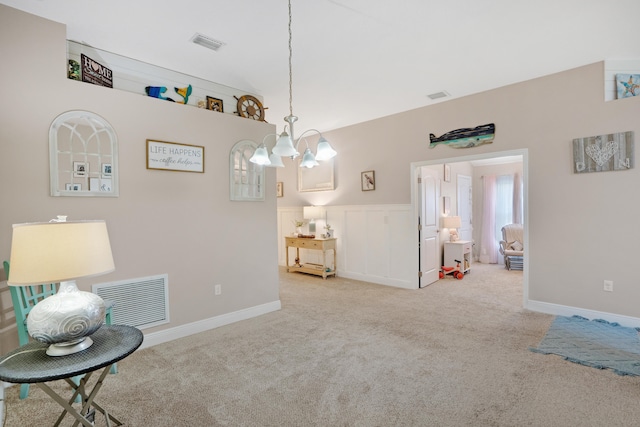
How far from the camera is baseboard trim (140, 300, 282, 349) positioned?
308 centimetres

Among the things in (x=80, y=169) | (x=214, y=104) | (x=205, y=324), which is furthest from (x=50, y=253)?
(x=214, y=104)

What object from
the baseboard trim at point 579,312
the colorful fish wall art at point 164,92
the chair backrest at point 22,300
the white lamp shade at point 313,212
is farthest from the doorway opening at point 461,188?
the chair backrest at point 22,300

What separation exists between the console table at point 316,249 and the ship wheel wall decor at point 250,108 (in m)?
2.60

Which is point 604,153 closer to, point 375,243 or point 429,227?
point 429,227

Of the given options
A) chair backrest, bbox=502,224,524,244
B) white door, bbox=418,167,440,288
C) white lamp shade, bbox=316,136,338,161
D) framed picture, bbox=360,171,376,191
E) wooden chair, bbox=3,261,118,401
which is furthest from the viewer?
chair backrest, bbox=502,224,524,244

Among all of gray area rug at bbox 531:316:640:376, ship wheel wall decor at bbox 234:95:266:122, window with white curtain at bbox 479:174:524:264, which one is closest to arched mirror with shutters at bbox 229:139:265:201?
ship wheel wall decor at bbox 234:95:266:122

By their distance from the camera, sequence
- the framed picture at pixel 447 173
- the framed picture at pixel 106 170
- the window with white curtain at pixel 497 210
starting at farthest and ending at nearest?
the window with white curtain at pixel 497 210 < the framed picture at pixel 447 173 < the framed picture at pixel 106 170

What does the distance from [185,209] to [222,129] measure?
1.01 meters

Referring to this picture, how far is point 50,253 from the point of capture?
4.81ft

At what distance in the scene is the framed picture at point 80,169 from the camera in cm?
272

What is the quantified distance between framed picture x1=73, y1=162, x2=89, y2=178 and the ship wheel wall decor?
1739 millimetres

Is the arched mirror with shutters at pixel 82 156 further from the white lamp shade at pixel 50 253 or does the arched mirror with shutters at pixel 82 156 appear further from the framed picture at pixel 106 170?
the white lamp shade at pixel 50 253

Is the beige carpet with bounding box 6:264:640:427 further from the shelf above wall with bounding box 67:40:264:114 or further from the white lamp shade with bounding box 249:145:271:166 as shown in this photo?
the shelf above wall with bounding box 67:40:264:114

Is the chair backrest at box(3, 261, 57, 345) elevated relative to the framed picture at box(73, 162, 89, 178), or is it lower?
lower
